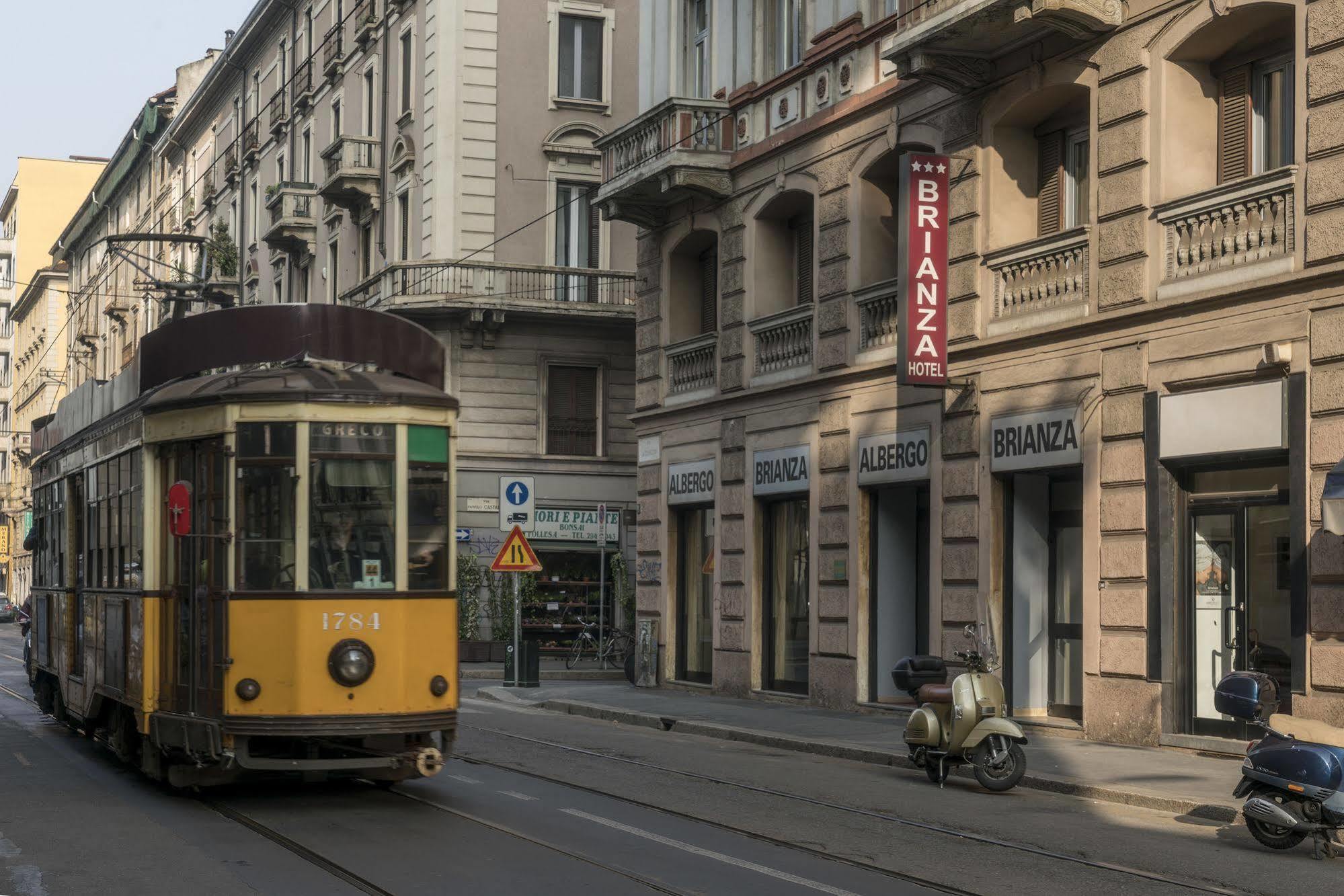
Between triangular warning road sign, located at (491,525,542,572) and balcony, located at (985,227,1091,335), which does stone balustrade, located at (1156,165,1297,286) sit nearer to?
balcony, located at (985,227,1091,335)

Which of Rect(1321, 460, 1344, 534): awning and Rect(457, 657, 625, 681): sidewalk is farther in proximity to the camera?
Rect(457, 657, 625, 681): sidewalk

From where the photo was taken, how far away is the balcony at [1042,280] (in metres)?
17.7

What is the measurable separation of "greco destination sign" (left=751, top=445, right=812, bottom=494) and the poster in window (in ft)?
23.8

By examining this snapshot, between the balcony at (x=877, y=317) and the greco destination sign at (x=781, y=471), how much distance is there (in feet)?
6.55

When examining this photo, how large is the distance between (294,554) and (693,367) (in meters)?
15.2

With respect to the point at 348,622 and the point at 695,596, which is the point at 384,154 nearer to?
the point at 695,596

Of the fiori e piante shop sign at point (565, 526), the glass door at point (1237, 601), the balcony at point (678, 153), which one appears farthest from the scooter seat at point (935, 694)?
the fiori e piante shop sign at point (565, 526)

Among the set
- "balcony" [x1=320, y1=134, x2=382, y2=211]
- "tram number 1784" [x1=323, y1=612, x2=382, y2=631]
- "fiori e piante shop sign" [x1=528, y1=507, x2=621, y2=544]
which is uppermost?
"balcony" [x1=320, y1=134, x2=382, y2=211]

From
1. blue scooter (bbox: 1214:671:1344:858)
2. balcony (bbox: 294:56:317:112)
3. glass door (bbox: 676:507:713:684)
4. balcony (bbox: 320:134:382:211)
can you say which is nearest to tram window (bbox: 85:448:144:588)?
blue scooter (bbox: 1214:671:1344:858)

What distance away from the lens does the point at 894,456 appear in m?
20.8

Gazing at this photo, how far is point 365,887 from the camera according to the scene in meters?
8.84

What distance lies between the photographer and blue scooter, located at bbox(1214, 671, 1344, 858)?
1043 cm

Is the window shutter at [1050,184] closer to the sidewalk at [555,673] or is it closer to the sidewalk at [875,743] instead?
the sidewalk at [875,743]

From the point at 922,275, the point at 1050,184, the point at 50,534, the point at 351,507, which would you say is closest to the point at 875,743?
the point at 922,275
